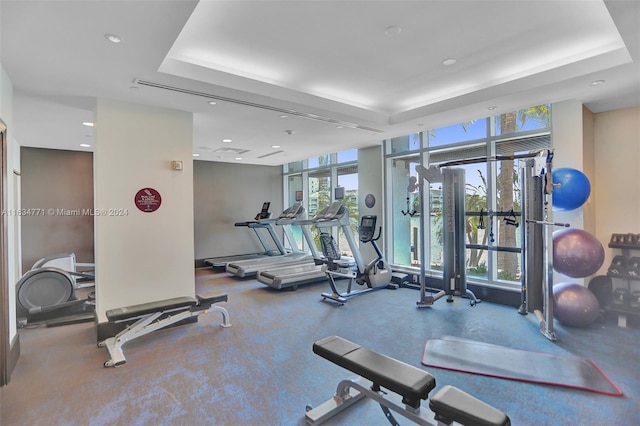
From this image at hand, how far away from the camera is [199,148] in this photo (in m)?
6.89

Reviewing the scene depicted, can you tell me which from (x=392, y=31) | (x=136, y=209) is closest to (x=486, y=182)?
(x=392, y=31)

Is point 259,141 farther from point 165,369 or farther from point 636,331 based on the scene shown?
point 636,331

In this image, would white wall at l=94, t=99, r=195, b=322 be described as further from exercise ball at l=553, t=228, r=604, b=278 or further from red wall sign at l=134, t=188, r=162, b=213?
exercise ball at l=553, t=228, r=604, b=278

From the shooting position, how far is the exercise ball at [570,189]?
372 cm

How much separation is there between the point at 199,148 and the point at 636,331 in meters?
7.48

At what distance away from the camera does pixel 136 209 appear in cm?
388

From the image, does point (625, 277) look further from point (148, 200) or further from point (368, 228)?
point (148, 200)

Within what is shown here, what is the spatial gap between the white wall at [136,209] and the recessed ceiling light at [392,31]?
2718mm

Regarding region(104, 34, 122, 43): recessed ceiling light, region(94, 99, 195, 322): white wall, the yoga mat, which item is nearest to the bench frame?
the yoga mat

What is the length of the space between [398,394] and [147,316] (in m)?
2.82

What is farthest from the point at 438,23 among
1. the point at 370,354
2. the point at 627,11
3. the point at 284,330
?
the point at 284,330

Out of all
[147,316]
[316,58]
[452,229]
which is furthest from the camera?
[452,229]

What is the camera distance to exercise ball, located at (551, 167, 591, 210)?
3717 millimetres

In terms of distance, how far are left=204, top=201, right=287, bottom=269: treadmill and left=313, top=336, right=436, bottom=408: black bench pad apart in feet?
19.8
